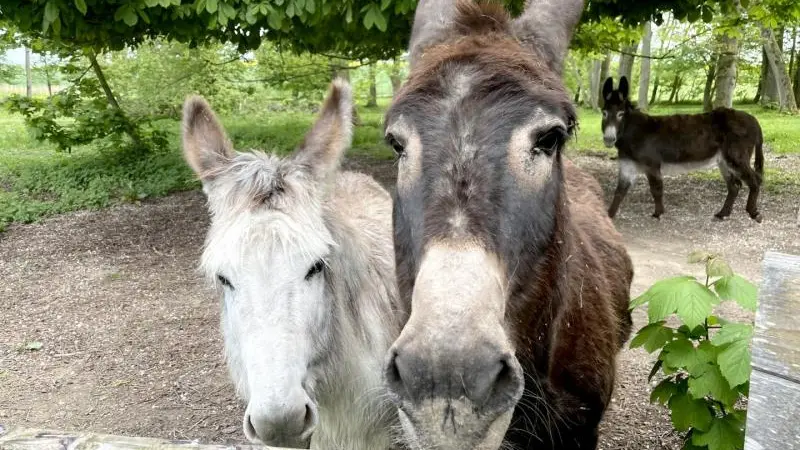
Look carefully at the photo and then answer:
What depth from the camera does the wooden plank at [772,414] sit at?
3.51 ft

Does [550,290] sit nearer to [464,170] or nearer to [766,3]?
[464,170]

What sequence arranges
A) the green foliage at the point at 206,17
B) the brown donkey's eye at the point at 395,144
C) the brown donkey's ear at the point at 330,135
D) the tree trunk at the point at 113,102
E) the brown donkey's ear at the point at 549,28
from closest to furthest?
the brown donkey's eye at the point at 395,144, the brown donkey's ear at the point at 549,28, the brown donkey's ear at the point at 330,135, the green foliage at the point at 206,17, the tree trunk at the point at 113,102

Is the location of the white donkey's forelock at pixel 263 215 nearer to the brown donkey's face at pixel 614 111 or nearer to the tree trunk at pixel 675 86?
the brown donkey's face at pixel 614 111

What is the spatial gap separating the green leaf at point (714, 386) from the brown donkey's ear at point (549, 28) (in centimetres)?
141

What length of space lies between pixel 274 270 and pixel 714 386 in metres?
1.86

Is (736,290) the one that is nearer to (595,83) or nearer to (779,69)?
(779,69)

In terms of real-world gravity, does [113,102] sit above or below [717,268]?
below

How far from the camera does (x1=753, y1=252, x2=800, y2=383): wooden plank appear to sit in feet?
3.51

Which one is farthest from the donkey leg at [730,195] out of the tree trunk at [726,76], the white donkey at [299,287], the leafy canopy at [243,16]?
the white donkey at [299,287]

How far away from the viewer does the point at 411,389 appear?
1.51 meters

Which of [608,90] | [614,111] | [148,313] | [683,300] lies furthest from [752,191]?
[148,313]

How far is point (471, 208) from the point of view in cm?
173

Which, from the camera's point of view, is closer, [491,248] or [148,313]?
[491,248]

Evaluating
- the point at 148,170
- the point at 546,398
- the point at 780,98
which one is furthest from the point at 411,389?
the point at 780,98
